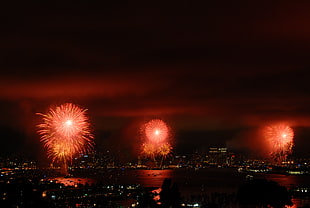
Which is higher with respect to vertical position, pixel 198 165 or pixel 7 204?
pixel 198 165

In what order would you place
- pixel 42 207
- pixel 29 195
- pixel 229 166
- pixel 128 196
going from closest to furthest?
pixel 42 207 → pixel 29 195 → pixel 128 196 → pixel 229 166

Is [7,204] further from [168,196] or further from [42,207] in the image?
[168,196]

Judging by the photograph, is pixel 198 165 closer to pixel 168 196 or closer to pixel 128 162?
pixel 128 162

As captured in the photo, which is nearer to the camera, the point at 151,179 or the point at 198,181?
the point at 198,181

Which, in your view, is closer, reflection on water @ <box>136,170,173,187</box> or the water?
the water

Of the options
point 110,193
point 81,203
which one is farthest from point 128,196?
point 81,203

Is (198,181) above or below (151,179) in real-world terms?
below

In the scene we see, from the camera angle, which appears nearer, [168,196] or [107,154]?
[168,196]

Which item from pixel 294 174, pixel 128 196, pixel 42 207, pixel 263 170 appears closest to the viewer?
pixel 42 207

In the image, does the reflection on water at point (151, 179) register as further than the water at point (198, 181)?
Yes

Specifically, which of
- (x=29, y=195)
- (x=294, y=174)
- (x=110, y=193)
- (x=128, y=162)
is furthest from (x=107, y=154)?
(x=29, y=195)
